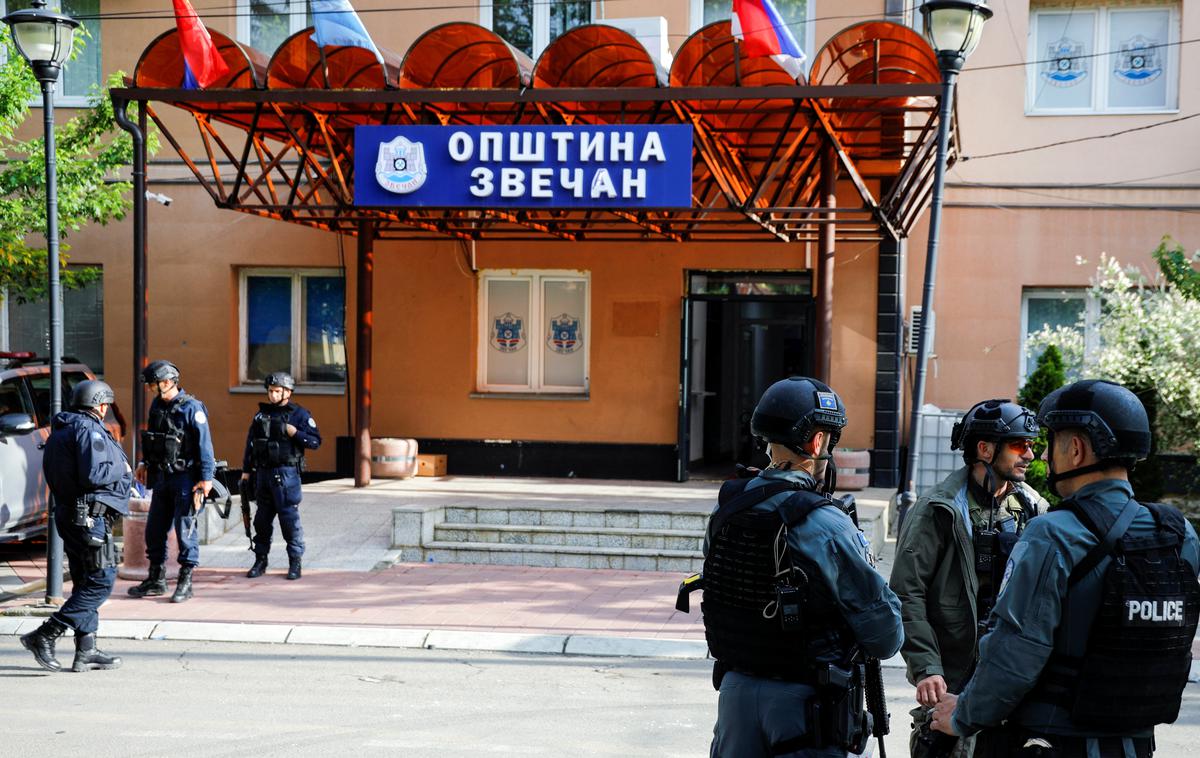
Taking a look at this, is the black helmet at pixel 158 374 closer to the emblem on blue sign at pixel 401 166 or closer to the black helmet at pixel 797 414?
the emblem on blue sign at pixel 401 166

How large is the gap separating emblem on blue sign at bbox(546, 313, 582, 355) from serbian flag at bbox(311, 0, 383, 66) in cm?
532

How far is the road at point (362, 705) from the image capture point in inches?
257

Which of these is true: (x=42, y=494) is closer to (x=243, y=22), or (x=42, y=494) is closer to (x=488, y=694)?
(x=488, y=694)

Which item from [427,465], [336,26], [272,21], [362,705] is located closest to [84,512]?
[362,705]

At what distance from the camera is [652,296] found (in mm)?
16391

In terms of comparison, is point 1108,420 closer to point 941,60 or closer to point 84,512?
point 84,512

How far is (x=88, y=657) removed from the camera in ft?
26.7

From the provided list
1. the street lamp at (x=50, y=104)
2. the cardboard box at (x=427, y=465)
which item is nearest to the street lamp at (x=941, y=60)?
the street lamp at (x=50, y=104)

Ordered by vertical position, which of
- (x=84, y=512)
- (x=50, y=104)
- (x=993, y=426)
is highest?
(x=50, y=104)

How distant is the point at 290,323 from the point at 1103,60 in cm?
1132

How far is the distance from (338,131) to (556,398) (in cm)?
438

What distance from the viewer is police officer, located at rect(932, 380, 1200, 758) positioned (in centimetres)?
329

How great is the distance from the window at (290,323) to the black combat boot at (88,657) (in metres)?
9.22

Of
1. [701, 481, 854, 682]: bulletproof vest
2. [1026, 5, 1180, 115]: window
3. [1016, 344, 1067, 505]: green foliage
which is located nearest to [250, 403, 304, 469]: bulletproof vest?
[701, 481, 854, 682]: bulletproof vest
